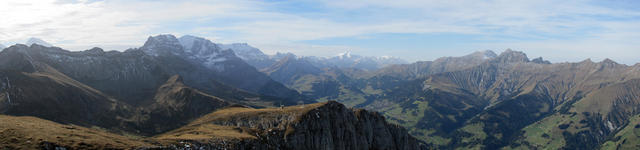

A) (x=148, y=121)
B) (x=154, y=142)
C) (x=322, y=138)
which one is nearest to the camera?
(x=154, y=142)

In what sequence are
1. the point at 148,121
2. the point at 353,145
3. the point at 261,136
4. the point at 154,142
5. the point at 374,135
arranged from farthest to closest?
the point at 148,121
the point at 374,135
the point at 353,145
the point at 261,136
the point at 154,142

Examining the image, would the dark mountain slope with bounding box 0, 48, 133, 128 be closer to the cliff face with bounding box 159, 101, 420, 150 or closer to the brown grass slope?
the cliff face with bounding box 159, 101, 420, 150

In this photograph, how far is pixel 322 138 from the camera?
118 metres

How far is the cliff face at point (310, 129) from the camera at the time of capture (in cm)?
10788

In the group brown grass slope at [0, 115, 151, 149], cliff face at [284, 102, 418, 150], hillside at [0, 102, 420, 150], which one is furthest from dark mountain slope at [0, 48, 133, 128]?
cliff face at [284, 102, 418, 150]

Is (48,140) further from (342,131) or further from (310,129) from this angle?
(342,131)

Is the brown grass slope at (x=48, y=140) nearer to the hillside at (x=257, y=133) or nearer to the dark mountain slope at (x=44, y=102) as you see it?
the hillside at (x=257, y=133)

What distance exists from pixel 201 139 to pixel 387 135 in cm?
7856

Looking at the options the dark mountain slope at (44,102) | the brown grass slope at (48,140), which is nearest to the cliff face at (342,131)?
the brown grass slope at (48,140)

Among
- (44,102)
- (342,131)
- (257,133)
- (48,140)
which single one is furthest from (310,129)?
(44,102)

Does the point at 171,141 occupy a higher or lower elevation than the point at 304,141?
higher

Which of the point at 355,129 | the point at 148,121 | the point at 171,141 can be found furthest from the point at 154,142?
the point at 148,121

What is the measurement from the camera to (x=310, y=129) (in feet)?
384

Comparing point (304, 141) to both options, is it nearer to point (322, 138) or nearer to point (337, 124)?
point (322, 138)
